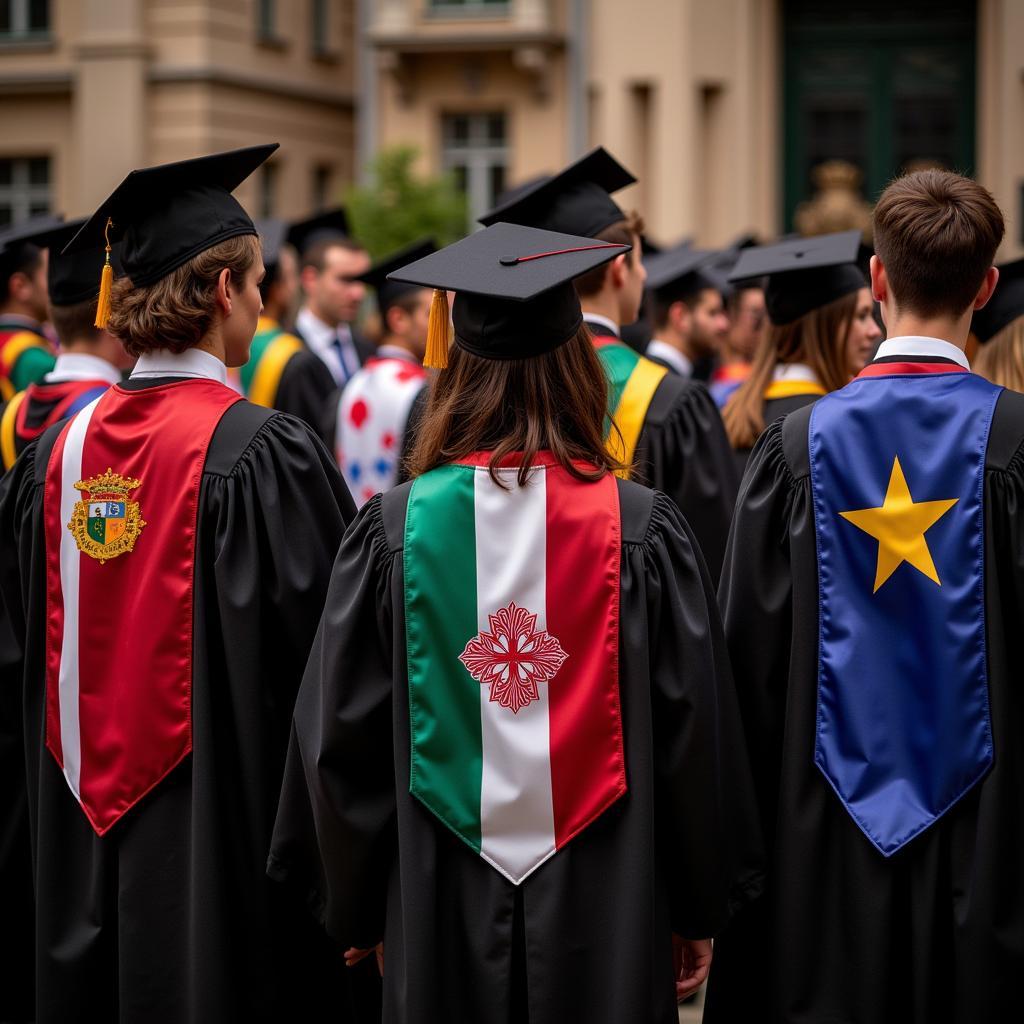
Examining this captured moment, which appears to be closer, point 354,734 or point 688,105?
point 354,734

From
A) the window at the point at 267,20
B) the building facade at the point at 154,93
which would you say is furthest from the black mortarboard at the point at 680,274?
the window at the point at 267,20

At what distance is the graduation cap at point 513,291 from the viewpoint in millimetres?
2750

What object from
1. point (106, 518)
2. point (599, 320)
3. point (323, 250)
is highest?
point (323, 250)

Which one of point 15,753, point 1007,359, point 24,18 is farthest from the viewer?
point 24,18

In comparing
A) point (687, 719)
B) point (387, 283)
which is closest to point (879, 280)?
point (687, 719)

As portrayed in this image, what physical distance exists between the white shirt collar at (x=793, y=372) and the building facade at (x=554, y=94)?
57.9 ft

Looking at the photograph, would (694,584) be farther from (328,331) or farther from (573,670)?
(328,331)

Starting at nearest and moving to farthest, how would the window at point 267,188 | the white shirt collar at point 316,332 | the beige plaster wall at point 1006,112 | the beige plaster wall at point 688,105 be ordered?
the white shirt collar at point 316,332 → the beige plaster wall at point 1006,112 → the beige plaster wall at point 688,105 → the window at point 267,188

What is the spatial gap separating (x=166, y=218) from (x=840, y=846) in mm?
1853

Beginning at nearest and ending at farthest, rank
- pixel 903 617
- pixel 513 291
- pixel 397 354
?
pixel 513 291, pixel 903 617, pixel 397 354

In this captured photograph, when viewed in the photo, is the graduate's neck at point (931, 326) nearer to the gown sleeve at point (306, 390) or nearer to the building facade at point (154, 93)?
the gown sleeve at point (306, 390)

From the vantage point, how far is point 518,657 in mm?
2730

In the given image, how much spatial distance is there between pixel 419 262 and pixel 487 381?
286mm

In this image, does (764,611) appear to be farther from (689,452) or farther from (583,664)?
(689,452)
